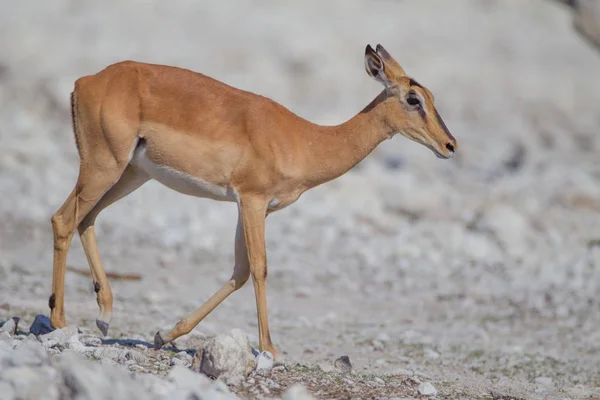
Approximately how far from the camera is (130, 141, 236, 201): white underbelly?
8.46 meters

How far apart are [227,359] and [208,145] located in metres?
2.04

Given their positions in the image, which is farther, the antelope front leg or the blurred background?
the blurred background

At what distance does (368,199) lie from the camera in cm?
1645

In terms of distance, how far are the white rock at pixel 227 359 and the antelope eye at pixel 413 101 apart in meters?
2.75

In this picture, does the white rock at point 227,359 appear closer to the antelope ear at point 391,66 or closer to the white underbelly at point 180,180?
the white underbelly at point 180,180

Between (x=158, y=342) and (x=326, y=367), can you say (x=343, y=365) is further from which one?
(x=158, y=342)

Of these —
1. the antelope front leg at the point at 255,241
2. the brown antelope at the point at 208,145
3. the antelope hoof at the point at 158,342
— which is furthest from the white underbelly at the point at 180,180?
the antelope hoof at the point at 158,342

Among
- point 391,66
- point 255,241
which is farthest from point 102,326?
point 391,66

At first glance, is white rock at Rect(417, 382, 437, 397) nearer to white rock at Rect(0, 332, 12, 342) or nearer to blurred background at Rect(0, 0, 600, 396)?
blurred background at Rect(0, 0, 600, 396)

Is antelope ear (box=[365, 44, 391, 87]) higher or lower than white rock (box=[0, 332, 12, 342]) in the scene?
higher

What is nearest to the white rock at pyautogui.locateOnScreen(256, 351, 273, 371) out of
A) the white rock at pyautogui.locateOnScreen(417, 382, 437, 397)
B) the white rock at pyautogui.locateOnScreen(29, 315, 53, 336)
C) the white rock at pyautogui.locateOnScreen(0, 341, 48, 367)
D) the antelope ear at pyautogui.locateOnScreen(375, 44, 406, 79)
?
the white rock at pyautogui.locateOnScreen(417, 382, 437, 397)

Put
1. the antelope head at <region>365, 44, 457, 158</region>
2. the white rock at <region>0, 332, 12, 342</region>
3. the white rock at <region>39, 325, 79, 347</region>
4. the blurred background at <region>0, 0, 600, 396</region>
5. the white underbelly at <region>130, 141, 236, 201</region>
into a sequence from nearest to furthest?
1. the white rock at <region>0, 332, 12, 342</region>
2. the white rock at <region>39, 325, 79, 347</region>
3. the white underbelly at <region>130, 141, 236, 201</region>
4. the antelope head at <region>365, 44, 457, 158</region>
5. the blurred background at <region>0, 0, 600, 396</region>

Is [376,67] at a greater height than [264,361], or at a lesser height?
greater

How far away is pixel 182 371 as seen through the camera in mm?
6520
